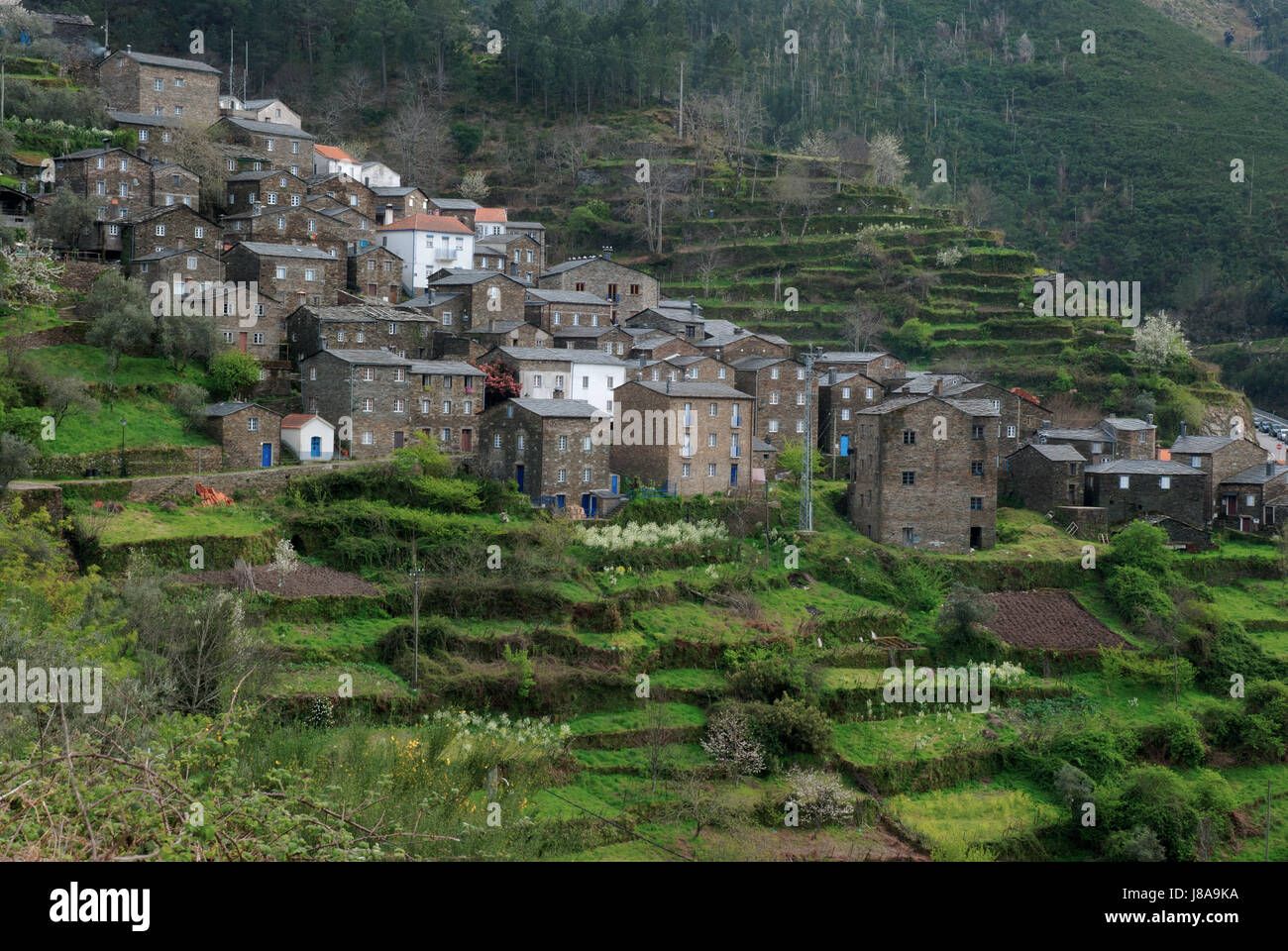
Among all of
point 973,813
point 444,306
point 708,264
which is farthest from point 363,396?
point 708,264

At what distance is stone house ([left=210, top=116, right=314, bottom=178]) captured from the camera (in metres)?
61.6

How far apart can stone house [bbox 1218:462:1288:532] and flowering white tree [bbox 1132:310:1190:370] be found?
40.2 feet

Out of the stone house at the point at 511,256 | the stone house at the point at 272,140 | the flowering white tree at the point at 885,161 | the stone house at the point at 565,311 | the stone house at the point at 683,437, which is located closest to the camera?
the stone house at the point at 683,437

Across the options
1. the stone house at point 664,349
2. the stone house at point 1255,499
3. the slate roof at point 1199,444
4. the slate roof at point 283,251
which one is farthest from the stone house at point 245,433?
the stone house at point 1255,499

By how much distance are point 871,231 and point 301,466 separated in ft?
139

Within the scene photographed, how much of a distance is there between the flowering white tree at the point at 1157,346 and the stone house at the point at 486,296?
29805mm

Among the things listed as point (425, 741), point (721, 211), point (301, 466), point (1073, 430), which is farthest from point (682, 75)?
point (425, 741)

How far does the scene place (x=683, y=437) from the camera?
4528cm

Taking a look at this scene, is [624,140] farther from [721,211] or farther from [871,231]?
[871,231]

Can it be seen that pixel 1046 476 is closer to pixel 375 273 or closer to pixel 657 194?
pixel 375 273

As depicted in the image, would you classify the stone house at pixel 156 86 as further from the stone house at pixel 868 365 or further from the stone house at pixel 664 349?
the stone house at pixel 868 365

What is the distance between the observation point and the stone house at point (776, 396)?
50.8 metres

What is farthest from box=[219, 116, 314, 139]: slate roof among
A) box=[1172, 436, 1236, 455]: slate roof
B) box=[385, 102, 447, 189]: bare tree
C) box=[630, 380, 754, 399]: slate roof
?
box=[1172, 436, 1236, 455]: slate roof

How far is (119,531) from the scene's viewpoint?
32.9 metres
